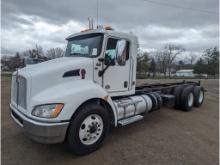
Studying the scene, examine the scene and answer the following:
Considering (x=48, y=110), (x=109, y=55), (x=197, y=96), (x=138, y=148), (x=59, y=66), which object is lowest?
(x=138, y=148)

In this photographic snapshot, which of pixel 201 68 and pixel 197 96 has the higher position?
pixel 201 68

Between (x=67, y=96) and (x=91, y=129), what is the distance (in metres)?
0.90

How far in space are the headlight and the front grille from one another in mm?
462

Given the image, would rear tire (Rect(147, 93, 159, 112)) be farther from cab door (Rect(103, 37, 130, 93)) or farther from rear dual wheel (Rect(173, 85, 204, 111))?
rear dual wheel (Rect(173, 85, 204, 111))

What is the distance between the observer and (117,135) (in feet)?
15.0

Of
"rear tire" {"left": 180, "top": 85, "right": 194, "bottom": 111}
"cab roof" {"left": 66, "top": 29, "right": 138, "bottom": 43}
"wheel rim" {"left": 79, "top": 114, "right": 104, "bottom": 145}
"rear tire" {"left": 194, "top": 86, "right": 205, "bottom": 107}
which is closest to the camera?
"wheel rim" {"left": 79, "top": 114, "right": 104, "bottom": 145}

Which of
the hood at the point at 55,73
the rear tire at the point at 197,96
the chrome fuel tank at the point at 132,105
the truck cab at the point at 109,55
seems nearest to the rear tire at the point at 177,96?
the rear tire at the point at 197,96

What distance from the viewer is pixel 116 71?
4.49 metres

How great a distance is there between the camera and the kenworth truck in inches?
122

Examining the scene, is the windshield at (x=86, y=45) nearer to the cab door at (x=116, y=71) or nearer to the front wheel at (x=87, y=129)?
the cab door at (x=116, y=71)

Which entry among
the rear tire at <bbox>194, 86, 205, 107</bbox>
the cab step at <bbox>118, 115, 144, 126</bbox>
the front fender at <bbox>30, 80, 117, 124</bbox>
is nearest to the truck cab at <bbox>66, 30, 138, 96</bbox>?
the front fender at <bbox>30, 80, 117, 124</bbox>

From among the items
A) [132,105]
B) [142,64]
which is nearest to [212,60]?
[142,64]

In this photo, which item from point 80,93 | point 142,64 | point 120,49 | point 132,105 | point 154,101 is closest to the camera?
point 80,93

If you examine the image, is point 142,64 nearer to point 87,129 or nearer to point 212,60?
point 212,60
